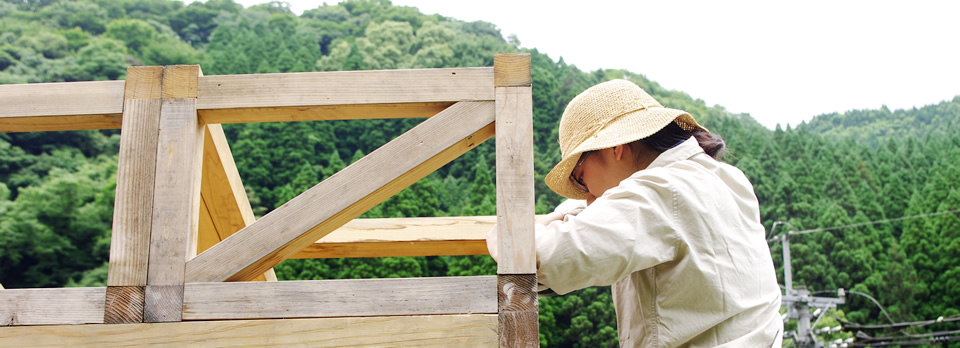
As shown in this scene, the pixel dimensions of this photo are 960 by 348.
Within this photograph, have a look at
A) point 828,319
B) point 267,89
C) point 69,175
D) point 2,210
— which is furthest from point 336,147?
point 267,89

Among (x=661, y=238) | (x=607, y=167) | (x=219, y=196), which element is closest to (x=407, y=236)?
(x=219, y=196)

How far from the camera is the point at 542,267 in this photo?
1.44 metres

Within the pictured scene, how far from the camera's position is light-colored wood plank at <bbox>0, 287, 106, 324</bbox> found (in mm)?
1460

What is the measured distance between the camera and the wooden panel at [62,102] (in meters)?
1.56

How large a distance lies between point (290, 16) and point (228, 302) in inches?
1993

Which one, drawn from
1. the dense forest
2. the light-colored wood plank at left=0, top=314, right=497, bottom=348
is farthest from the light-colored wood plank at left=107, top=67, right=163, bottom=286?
the dense forest

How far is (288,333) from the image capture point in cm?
143

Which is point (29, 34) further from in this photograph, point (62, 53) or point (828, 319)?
point (828, 319)

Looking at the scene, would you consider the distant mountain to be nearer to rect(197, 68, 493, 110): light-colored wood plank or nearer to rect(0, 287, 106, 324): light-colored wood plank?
rect(197, 68, 493, 110): light-colored wood plank

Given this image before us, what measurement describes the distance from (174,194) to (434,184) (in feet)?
73.7

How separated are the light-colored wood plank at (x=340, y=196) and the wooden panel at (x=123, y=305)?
0.35ft

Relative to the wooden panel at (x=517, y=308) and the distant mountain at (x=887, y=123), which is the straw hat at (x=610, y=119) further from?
the distant mountain at (x=887, y=123)

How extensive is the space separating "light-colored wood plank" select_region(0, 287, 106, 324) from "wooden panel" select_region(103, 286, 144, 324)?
0.05 ft

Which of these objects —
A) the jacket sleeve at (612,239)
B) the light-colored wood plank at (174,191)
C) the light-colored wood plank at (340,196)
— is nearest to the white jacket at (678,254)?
the jacket sleeve at (612,239)
